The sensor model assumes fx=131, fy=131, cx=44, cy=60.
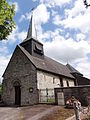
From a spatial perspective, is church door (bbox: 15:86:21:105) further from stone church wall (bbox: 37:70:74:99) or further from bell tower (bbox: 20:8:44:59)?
bell tower (bbox: 20:8:44:59)

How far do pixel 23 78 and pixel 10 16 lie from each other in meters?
10.9

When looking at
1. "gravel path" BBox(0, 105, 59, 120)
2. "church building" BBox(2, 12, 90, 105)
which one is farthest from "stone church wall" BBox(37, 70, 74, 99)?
"gravel path" BBox(0, 105, 59, 120)

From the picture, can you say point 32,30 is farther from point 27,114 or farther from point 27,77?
point 27,114

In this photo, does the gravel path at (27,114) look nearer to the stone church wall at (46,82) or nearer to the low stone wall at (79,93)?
the low stone wall at (79,93)

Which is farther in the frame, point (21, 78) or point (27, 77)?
point (21, 78)

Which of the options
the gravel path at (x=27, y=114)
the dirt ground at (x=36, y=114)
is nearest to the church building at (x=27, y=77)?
the gravel path at (x=27, y=114)

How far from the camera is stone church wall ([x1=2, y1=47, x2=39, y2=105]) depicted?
18.0m

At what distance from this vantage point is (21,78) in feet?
65.1

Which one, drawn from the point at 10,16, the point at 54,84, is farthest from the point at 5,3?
the point at 54,84

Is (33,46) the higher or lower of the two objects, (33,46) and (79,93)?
the higher

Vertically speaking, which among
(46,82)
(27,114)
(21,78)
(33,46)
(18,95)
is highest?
(33,46)

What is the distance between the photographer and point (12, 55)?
2233 centimetres

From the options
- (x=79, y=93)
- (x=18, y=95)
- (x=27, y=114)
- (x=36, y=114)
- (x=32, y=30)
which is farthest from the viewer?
Result: (x=32, y=30)

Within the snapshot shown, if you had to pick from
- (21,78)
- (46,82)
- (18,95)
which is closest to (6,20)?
(21,78)
